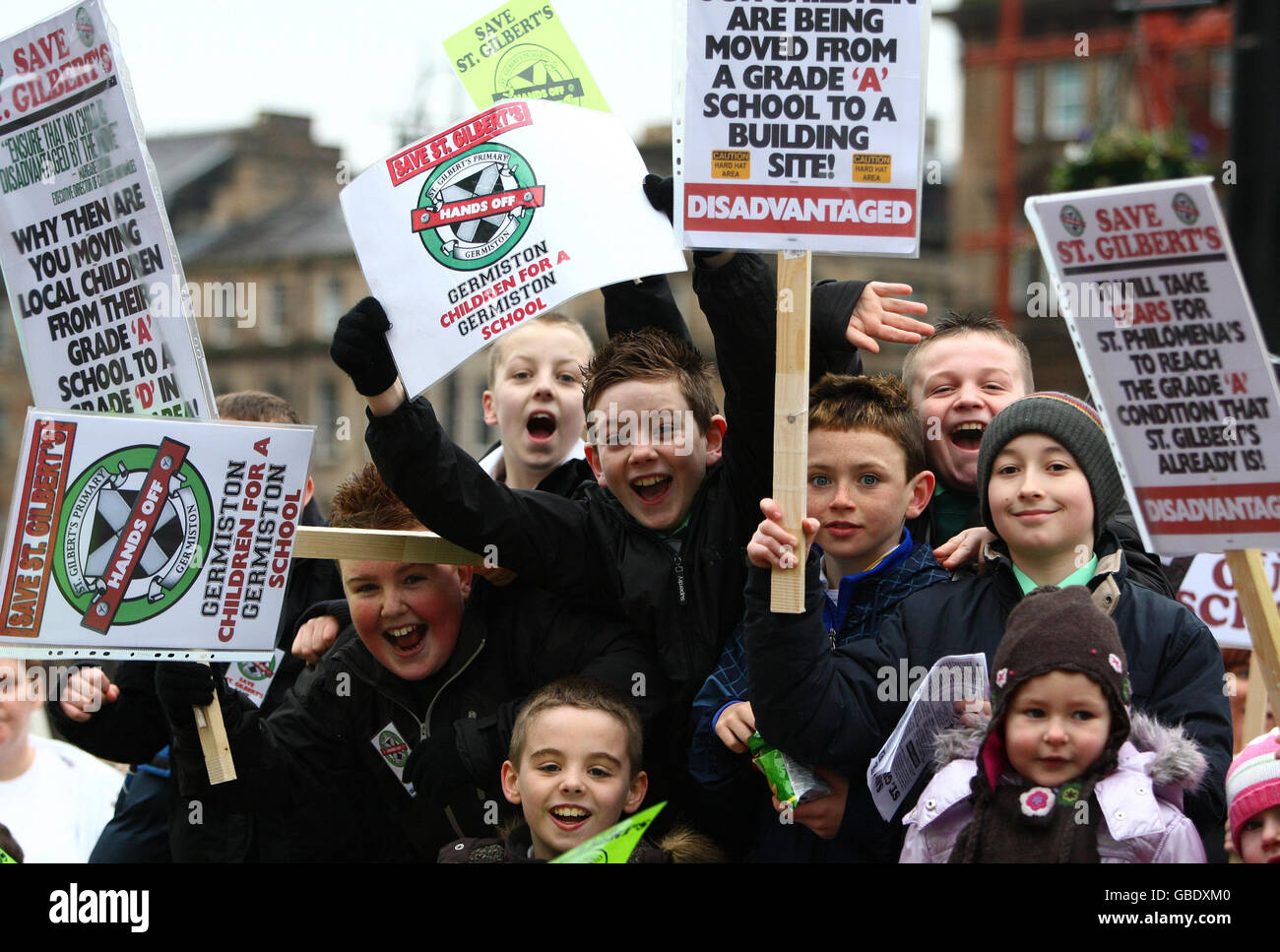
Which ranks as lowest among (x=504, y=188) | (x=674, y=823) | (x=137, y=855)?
(x=137, y=855)

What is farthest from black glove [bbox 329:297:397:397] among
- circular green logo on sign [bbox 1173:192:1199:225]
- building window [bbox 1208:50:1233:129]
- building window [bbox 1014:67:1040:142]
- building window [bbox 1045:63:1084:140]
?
building window [bbox 1014:67:1040:142]

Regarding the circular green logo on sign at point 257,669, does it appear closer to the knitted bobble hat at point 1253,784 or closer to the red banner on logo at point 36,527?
the red banner on logo at point 36,527

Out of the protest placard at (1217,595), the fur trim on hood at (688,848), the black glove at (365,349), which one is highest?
the black glove at (365,349)

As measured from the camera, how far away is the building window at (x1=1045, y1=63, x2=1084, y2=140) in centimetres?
4594

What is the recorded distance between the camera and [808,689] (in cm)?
362

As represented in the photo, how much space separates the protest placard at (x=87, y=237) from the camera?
435 centimetres

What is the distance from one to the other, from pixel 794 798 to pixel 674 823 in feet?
1.70

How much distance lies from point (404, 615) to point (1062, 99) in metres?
44.6

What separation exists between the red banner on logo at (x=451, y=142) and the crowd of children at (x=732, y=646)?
40cm

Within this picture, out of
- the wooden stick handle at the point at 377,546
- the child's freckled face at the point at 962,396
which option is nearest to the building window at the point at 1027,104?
the child's freckled face at the point at 962,396
